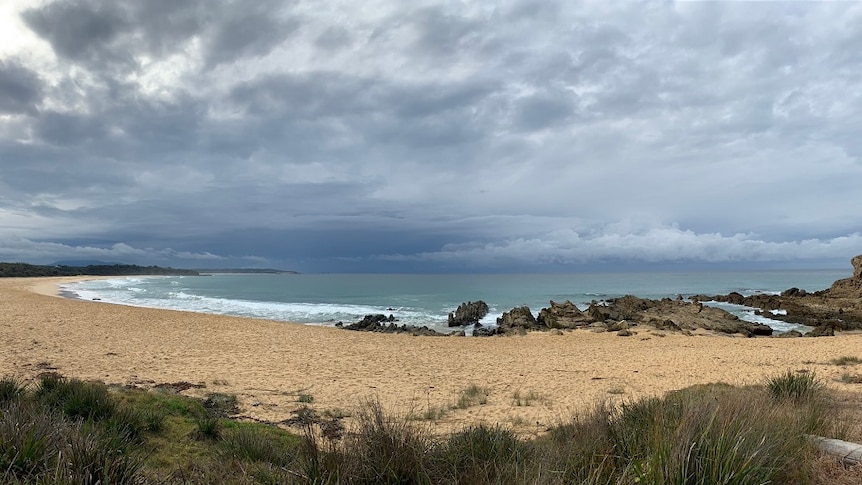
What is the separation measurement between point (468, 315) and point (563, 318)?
8.06m

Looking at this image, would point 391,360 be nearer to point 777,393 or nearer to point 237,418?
point 237,418

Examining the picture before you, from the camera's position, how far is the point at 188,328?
893 inches

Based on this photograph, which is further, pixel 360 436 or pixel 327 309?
pixel 327 309

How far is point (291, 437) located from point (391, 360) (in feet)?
31.8

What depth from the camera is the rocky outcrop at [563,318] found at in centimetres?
2816

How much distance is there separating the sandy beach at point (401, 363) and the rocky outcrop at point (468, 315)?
10.0 meters

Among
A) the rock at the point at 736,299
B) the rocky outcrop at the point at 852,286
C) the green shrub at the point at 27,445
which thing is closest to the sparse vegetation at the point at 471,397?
the green shrub at the point at 27,445

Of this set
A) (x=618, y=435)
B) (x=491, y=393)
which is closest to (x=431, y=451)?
(x=618, y=435)

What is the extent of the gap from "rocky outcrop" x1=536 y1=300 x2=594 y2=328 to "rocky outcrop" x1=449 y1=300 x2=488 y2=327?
5390mm

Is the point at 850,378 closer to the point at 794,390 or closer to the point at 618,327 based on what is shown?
the point at 794,390

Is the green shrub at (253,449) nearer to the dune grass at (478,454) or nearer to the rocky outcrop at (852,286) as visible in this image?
the dune grass at (478,454)

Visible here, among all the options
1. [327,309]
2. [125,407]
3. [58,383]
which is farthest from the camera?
[327,309]

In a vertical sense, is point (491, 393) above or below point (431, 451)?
below

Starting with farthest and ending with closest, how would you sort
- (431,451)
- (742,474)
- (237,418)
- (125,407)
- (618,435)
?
(237,418) → (125,407) → (618,435) → (431,451) → (742,474)
